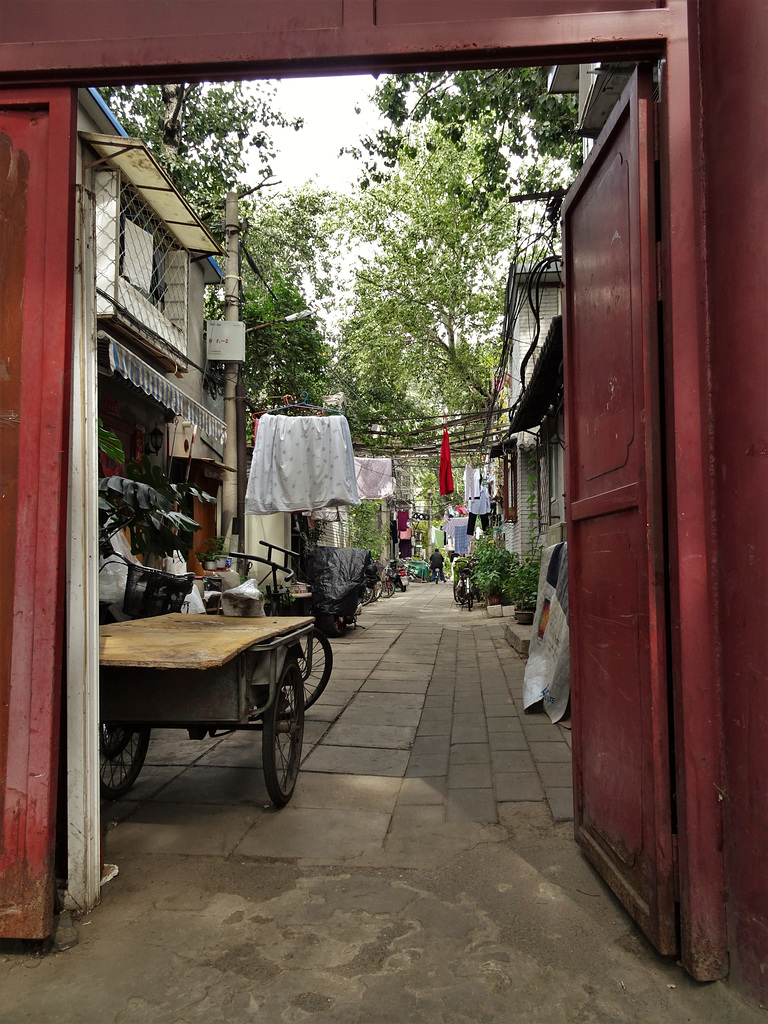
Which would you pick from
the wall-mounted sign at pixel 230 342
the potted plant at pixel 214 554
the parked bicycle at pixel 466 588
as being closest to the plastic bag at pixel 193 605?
the potted plant at pixel 214 554

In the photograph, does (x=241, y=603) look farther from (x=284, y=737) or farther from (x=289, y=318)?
(x=289, y=318)

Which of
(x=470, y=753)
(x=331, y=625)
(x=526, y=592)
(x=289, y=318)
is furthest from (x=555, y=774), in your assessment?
(x=289, y=318)

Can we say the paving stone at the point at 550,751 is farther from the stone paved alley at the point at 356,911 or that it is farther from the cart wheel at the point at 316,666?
the cart wheel at the point at 316,666

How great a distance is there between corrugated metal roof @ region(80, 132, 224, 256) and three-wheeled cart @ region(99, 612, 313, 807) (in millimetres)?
4806

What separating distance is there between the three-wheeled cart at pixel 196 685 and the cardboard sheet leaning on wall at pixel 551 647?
2499 millimetres

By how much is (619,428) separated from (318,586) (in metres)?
8.83

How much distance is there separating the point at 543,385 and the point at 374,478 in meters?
9.56

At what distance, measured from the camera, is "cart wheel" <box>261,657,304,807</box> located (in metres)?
3.40

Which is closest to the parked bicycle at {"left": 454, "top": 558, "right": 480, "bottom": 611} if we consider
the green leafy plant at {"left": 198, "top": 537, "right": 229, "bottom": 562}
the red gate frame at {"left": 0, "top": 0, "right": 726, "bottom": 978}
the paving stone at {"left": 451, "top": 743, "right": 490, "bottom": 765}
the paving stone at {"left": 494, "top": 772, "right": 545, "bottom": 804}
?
the green leafy plant at {"left": 198, "top": 537, "right": 229, "bottom": 562}

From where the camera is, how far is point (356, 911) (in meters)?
2.58

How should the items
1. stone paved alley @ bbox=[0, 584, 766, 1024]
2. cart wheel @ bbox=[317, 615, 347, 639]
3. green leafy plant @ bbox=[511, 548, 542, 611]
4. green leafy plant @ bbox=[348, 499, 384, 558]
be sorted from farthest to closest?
green leafy plant @ bbox=[348, 499, 384, 558] → cart wheel @ bbox=[317, 615, 347, 639] → green leafy plant @ bbox=[511, 548, 542, 611] → stone paved alley @ bbox=[0, 584, 766, 1024]

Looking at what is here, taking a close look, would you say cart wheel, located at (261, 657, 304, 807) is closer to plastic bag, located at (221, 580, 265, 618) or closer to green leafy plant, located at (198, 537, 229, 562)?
plastic bag, located at (221, 580, 265, 618)

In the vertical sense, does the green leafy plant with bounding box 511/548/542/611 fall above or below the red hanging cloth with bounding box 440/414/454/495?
below

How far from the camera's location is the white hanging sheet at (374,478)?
17.8 m
